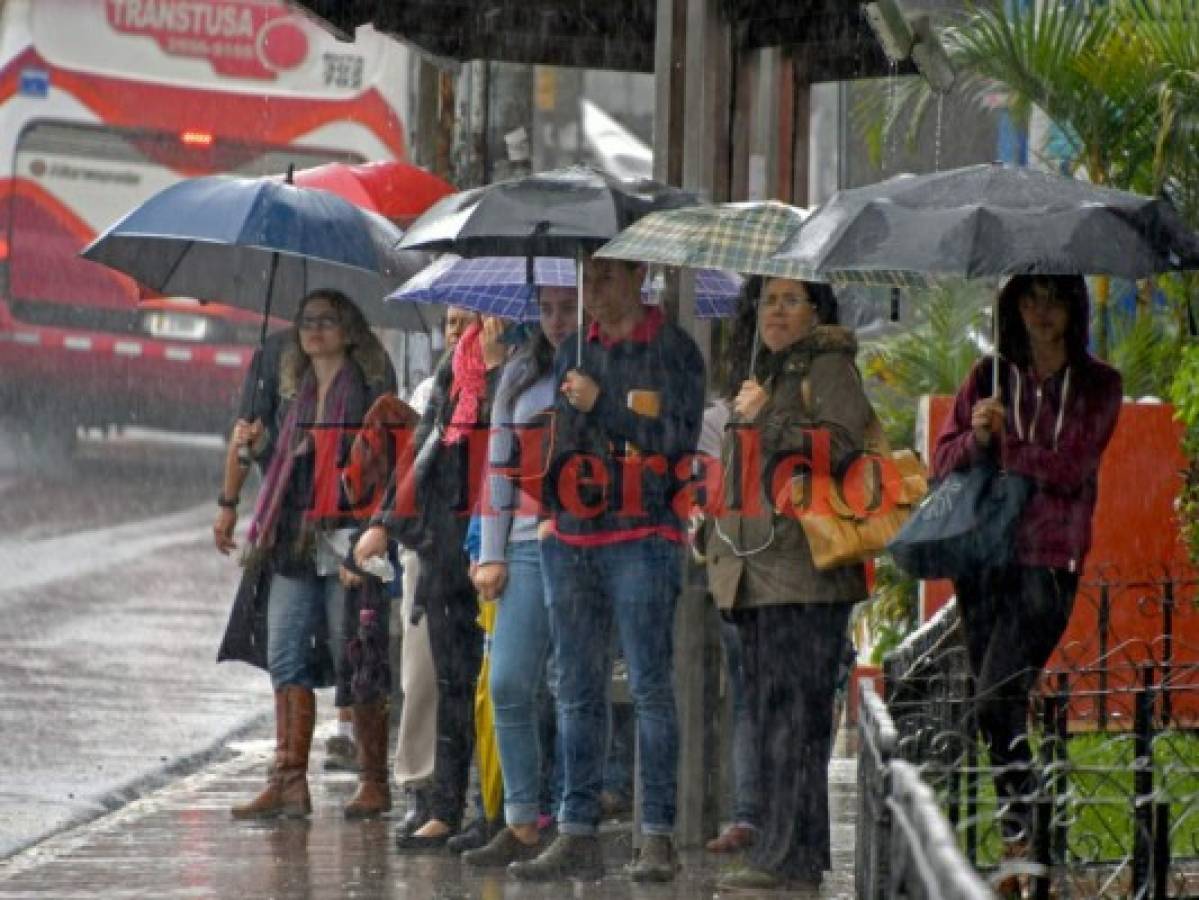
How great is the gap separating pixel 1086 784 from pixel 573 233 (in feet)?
7.92

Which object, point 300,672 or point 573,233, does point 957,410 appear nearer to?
point 573,233

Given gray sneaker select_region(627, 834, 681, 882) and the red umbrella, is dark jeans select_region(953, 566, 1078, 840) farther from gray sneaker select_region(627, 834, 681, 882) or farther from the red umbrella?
the red umbrella

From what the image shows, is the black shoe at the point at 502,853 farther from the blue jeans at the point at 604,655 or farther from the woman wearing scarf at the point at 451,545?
the woman wearing scarf at the point at 451,545

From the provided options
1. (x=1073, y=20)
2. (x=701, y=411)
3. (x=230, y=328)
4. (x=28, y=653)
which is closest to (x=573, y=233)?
(x=701, y=411)

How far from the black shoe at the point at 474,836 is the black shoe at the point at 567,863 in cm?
59

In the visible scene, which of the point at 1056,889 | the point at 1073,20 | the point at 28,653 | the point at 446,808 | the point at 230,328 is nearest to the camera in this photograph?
the point at 1056,889

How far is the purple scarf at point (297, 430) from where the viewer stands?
1034cm

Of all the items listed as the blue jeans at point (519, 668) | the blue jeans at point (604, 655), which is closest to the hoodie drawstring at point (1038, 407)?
the blue jeans at point (604, 655)

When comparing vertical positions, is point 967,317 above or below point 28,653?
above

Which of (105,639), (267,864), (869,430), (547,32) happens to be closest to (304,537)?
(267,864)

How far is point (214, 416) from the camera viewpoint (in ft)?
82.2

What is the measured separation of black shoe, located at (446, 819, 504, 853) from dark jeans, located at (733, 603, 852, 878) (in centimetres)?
115

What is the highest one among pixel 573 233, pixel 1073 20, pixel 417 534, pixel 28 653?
pixel 1073 20

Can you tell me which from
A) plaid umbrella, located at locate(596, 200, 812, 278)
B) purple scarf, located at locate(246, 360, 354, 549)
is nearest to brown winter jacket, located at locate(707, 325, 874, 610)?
plaid umbrella, located at locate(596, 200, 812, 278)
